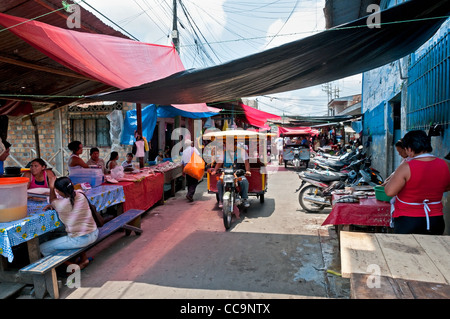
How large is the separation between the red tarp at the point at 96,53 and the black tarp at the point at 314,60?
1.45ft

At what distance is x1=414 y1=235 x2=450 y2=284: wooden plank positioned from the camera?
193cm

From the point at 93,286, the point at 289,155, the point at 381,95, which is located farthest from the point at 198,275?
the point at 289,155

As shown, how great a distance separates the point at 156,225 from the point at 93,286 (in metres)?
2.46

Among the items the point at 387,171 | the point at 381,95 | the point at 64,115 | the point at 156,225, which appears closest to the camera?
the point at 156,225

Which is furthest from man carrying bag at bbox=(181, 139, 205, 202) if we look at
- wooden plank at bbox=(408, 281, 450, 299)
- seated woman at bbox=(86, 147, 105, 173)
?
wooden plank at bbox=(408, 281, 450, 299)

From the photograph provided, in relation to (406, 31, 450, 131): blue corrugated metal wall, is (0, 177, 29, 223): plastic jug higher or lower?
lower

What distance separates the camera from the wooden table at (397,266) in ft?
5.48

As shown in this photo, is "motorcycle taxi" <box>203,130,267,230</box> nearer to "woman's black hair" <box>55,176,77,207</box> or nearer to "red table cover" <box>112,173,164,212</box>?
"red table cover" <box>112,173,164,212</box>

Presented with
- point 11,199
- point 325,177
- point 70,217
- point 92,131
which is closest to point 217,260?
point 70,217

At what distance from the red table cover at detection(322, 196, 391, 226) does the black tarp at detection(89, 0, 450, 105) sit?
200 centimetres

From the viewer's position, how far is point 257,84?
529 cm

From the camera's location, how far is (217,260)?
4305mm
